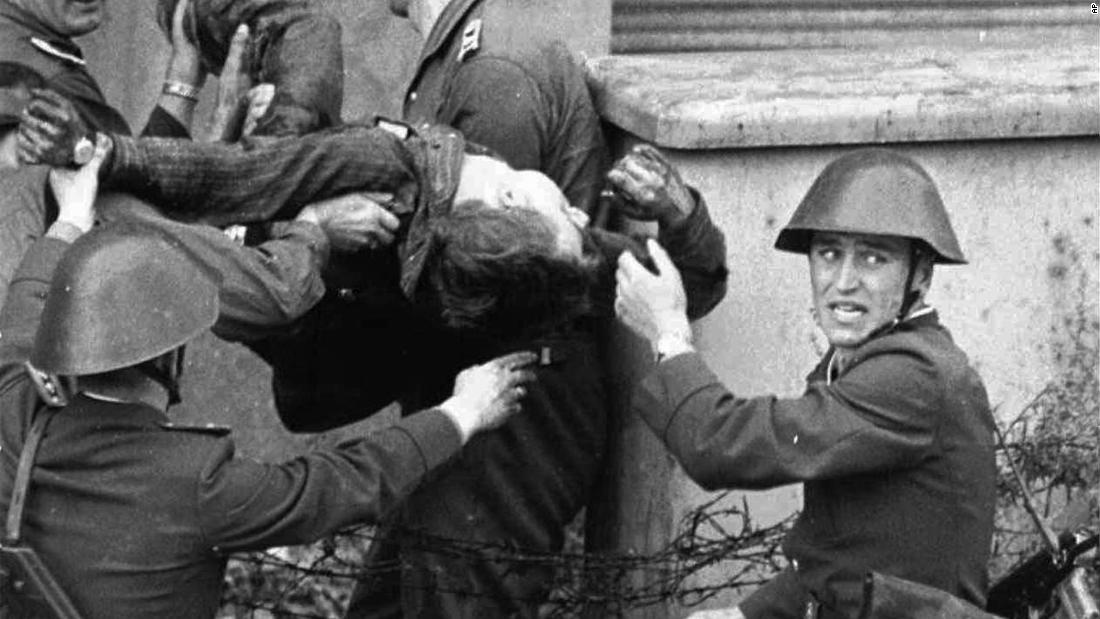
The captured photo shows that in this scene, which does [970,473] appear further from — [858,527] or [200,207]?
[200,207]

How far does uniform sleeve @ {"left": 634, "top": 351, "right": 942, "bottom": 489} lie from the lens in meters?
6.15

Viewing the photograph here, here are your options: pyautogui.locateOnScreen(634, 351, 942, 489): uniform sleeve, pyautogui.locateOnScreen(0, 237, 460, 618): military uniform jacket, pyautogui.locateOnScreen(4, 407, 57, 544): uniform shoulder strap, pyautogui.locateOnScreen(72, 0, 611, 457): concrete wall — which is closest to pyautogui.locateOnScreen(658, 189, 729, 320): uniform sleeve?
pyautogui.locateOnScreen(634, 351, 942, 489): uniform sleeve

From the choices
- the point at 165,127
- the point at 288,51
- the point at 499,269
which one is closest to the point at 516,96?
the point at 288,51

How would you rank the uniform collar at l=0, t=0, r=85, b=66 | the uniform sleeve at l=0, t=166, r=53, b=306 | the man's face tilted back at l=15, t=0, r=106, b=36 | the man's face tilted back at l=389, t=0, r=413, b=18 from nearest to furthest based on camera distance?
the uniform sleeve at l=0, t=166, r=53, b=306 < the uniform collar at l=0, t=0, r=85, b=66 < the man's face tilted back at l=15, t=0, r=106, b=36 < the man's face tilted back at l=389, t=0, r=413, b=18

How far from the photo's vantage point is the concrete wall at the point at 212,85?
30.7ft

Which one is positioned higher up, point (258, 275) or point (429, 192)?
point (429, 192)

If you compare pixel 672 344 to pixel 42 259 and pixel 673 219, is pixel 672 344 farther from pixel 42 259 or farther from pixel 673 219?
pixel 42 259

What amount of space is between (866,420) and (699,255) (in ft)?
3.31

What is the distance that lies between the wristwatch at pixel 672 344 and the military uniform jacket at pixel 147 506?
0.78 metres

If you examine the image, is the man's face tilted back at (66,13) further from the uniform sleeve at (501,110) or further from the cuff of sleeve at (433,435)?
the cuff of sleeve at (433,435)

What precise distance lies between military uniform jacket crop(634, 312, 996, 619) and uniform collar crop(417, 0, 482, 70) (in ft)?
5.84

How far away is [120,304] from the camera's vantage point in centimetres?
599

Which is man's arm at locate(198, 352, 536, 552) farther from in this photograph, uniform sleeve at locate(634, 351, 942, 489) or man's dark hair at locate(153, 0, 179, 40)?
man's dark hair at locate(153, 0, 179, 40)

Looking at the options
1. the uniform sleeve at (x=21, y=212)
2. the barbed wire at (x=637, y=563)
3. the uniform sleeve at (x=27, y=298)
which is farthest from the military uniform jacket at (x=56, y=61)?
the barbed wire at (x=637, y=563)
